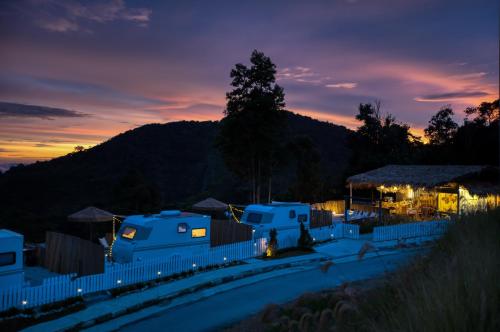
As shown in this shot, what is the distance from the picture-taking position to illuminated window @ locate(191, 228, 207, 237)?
58.7ft

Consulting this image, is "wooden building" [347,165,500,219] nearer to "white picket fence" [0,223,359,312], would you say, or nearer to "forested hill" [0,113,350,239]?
"forested hill" [0,113,350,239]

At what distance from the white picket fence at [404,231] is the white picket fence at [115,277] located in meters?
6.31

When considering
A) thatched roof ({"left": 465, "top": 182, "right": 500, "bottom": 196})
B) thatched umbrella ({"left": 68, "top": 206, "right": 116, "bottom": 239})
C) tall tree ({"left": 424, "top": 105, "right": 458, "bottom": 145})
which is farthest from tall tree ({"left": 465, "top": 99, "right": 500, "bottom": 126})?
thatched umbrella ({"left": 68, "top": 206, "right": 116, "bottom": 239})

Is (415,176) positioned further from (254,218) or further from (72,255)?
(72,255)

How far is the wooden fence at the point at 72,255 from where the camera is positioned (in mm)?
15867

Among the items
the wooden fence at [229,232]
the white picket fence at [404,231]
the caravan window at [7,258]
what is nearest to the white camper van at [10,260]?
the caravan window at [7,258]

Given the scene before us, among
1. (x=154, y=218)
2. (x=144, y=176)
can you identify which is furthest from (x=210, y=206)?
(x=144, y=176)

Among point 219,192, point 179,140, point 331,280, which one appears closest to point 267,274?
point 331,280

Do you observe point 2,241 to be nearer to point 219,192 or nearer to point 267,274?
point 267,274

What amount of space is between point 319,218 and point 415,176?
835cm

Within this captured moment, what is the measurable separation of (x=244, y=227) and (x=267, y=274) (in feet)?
16.6

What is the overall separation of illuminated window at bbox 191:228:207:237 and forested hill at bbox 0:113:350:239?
18.6 meters

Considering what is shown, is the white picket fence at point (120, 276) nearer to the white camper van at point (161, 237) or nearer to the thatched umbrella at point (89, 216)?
the white camper van at point (161, 237)

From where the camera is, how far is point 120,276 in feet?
46.6
